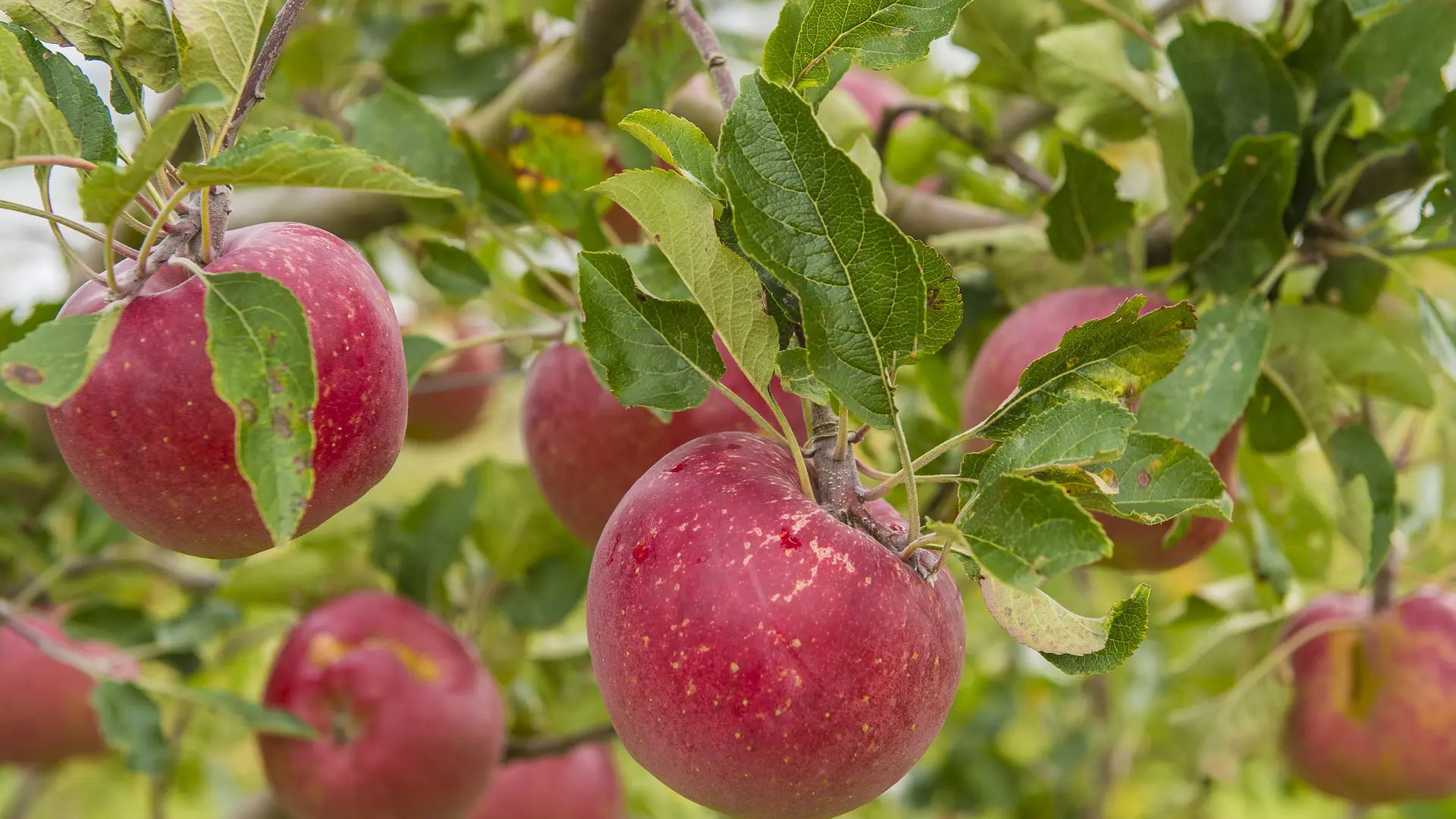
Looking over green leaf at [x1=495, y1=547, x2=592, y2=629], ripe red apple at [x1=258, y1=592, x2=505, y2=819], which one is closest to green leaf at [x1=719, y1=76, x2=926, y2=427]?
ripe red apple at [x1=258, y1=592, x2=505, y2=819]

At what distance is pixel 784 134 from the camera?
59 centimetres

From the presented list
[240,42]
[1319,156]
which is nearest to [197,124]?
[240,42]

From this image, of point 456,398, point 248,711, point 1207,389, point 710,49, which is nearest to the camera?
point 710,49

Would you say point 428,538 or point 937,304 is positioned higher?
point 937,304

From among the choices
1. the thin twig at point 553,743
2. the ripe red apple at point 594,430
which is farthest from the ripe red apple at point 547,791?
the ripe red apple at point 594,430

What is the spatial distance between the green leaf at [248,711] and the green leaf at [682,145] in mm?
785

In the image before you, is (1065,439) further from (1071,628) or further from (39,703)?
(39,703)

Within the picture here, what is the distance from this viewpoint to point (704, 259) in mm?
652

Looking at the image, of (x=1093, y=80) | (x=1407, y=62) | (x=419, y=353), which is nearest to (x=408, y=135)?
(x=419, y=353)

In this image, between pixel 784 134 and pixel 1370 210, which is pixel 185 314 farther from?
pixel 1370 210

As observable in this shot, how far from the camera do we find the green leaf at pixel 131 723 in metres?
1.18

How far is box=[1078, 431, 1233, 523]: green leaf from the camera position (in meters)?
0.63

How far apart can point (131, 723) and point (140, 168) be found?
0.85 meters

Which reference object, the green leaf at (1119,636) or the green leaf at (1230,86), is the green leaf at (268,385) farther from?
the green leaf at (1230,86)
